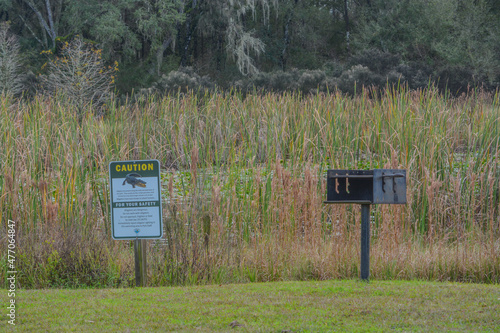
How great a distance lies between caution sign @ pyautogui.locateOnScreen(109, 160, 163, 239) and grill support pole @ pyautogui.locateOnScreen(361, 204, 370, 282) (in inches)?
68.8

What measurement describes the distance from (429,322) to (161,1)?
81.3 ft

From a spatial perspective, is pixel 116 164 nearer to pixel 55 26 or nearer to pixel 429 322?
pixel 429 322

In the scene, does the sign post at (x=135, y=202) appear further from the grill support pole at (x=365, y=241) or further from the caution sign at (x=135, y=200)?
the grill support pole at (x=365, y=241)

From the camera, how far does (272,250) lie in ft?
19.1

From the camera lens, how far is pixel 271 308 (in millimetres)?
4152

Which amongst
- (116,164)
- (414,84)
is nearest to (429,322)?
(116,164)

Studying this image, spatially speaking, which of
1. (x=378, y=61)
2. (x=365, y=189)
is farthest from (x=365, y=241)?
(x=378, y=61)

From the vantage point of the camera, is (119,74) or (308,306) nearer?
(308,306)

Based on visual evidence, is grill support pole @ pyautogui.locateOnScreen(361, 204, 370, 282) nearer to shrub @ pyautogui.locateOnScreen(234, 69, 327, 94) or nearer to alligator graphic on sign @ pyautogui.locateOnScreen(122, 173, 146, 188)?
alligator graphic on sign @ pyautogui.locateOnScreen(122, 173, 146, 188)

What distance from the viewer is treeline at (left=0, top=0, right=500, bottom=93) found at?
75.2ft

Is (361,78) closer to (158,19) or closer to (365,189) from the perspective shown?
(158,19)

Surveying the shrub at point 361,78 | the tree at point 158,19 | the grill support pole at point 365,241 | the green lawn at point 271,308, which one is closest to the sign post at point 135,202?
the green lawn at point 271,308

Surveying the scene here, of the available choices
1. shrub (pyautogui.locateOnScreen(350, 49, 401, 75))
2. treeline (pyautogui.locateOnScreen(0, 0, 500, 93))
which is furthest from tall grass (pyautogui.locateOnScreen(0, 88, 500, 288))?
shrub (pyautogui.locateOnScreen(350, 49, 401, 75))

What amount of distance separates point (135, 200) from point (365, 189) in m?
2.00
